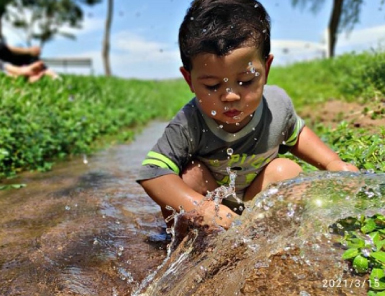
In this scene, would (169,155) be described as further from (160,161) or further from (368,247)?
(368,247)

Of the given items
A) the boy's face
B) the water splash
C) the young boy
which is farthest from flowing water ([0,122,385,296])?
the boy's face

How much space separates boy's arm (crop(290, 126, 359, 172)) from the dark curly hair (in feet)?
1.94

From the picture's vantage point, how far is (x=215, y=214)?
2.11 meters

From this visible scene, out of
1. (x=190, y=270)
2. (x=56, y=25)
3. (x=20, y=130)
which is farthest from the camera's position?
(x=56, y=25)

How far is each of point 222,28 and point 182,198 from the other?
0.78m

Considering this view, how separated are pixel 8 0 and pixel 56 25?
16.1 ft

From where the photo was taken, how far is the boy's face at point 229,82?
6.77 ft

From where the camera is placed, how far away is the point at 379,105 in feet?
12.1

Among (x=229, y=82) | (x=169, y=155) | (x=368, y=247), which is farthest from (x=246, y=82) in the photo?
(x=368, y=247)

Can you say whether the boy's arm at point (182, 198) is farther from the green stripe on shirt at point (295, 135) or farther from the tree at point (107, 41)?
the tree at point (107, 41)

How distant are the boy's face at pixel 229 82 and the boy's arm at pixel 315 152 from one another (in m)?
0.51

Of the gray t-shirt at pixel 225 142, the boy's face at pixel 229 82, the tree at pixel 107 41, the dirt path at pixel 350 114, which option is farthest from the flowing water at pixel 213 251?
the tree at pixel 107 41

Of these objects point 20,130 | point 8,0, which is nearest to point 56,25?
point 8,0

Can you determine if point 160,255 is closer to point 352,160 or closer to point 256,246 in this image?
point 256,246
